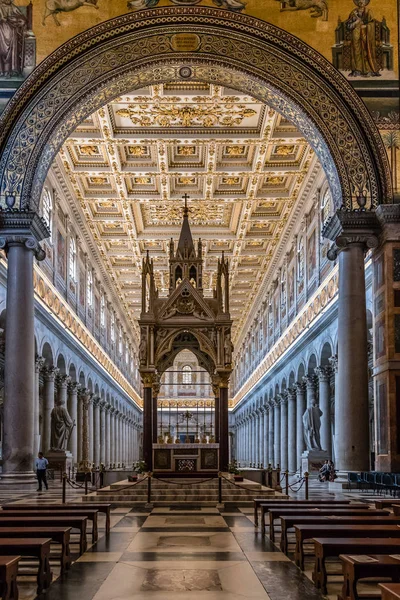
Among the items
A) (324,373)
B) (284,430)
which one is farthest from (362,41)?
(284,430)

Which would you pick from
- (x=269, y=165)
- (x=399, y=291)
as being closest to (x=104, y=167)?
(x=269, y=165)

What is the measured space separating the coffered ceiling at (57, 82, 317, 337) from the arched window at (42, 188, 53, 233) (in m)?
1.09

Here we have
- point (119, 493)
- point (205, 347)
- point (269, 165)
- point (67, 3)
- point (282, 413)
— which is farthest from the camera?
point (282, 413)

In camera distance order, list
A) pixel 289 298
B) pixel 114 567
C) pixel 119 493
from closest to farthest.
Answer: pixel 114 567, pixel 119 493, pixel 289 298

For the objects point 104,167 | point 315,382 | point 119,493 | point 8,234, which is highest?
point 104,167

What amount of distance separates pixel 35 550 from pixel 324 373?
87.2 ft

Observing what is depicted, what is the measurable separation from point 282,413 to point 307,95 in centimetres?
2640

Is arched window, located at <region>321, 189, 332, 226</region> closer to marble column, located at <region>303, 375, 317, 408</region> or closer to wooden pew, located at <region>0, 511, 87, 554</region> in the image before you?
marble column, located at <region>303, 375, 317, 408</region>

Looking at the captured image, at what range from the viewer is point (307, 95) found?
65.5 feet

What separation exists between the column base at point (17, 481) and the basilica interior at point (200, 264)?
0.05 m

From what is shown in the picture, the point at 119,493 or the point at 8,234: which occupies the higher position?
→ the point at 8,234

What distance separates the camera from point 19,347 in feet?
63.1

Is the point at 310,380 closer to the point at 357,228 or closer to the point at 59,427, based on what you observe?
the point at 59,427

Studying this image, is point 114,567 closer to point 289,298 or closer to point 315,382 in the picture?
point 315,382
